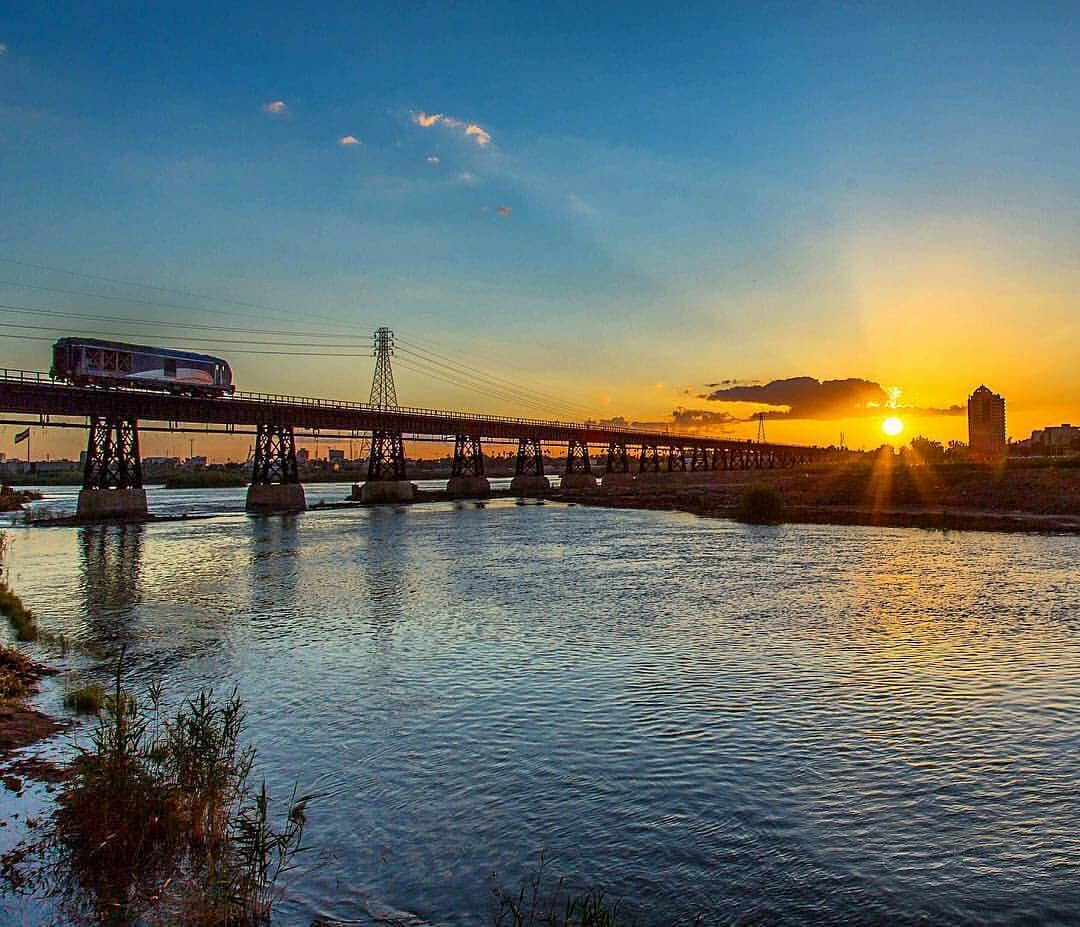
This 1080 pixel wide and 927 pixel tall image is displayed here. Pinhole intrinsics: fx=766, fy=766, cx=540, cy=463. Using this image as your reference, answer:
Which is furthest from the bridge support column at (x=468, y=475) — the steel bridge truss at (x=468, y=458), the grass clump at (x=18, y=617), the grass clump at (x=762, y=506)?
the grass clump at (x=18, y=617)

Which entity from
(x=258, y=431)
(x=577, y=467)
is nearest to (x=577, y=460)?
(x=577, y=467)

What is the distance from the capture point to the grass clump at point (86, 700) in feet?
47.3

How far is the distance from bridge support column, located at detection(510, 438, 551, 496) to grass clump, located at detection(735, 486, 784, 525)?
7251 cm

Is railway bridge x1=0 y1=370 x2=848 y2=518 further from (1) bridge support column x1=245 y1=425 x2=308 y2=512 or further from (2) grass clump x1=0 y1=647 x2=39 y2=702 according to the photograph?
(2) grass clump x1=0 y1=647 x2=39 y2=702

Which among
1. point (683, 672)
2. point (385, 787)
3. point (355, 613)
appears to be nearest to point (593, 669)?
point (683, 672)

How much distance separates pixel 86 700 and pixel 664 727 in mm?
11024

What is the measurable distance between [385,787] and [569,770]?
2.82 metres

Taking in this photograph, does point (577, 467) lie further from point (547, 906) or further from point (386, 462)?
point (547, 906)

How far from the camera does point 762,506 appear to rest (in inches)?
2638

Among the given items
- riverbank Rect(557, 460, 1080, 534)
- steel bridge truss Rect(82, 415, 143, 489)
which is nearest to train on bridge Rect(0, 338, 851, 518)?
steel bridge truss Rect(82, 415, 143, 489)

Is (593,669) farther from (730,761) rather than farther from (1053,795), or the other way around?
(1053,795)

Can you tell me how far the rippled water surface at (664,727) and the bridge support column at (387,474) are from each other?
2942 inches

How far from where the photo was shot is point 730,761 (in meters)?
12.2

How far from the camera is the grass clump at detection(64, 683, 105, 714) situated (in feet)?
47.3
